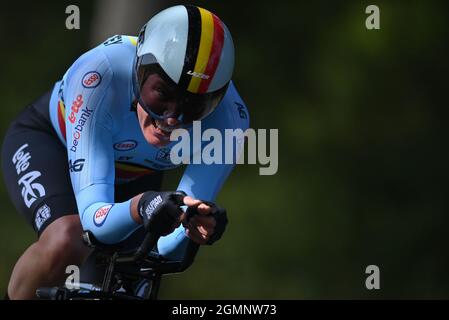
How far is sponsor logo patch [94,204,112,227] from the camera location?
16.7 ft

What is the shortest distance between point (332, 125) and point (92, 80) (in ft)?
24.7

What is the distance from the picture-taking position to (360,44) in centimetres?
1253

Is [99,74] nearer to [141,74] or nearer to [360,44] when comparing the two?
[141,74]

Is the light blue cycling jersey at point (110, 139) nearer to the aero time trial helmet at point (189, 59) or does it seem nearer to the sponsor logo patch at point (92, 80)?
the sponsor logo patch at point (92, 80)

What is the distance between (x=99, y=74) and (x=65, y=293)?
1.22 m

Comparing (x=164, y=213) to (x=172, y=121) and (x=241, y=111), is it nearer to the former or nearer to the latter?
(x=172, y=121)

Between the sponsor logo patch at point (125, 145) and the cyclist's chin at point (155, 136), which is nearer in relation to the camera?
the cyclist's chin at point (155, 136)

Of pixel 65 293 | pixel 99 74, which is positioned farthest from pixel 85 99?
pixel 65 293

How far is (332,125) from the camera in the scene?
1279 centimetres

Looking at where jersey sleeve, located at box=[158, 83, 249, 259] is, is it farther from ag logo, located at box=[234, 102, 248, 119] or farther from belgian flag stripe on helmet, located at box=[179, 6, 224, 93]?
belgian flag stripe on helmet, located at box=[179, 6, 224, 93]

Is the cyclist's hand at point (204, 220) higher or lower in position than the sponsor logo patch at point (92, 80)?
lower

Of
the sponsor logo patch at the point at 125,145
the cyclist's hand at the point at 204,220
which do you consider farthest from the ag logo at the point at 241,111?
the cyclist's hand at the point at 204,220

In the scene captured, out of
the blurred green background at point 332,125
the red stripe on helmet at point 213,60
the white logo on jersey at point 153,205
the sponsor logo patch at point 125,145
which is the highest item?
the blurred green background at point 332,125

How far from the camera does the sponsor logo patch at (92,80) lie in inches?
215
